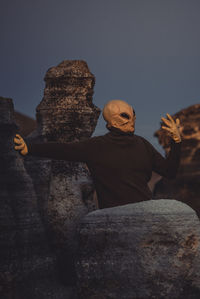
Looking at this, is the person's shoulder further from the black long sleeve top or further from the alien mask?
the alien mask

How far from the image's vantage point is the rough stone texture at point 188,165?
13.0 meters

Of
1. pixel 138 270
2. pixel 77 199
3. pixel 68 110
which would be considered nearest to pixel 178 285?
pixel 138 270

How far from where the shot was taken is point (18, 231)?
15.7 feet

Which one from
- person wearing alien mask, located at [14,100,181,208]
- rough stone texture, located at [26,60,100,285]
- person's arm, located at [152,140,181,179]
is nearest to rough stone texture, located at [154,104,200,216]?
rough stone texture, located at [26,60,100,285]

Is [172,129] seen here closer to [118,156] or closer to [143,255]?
[118,156]

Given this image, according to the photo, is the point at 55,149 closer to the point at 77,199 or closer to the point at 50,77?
the point at 77,199

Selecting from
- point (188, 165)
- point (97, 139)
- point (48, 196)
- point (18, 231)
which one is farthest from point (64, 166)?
point (188, 165)

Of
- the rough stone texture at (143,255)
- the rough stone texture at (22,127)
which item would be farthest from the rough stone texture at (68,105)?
the rough stone texture at (143,255)

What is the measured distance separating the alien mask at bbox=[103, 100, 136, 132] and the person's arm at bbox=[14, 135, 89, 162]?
0.32 meters

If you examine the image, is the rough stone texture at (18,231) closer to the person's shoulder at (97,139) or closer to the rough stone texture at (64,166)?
the rough stone texture at (64,166)

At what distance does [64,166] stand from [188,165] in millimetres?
A: 9914

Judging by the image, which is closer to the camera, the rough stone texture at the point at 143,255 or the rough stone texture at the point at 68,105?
the rough stone texture at the point at 143,255

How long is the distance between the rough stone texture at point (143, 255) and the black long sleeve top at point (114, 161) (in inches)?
8.6

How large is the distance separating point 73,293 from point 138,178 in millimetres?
1777
